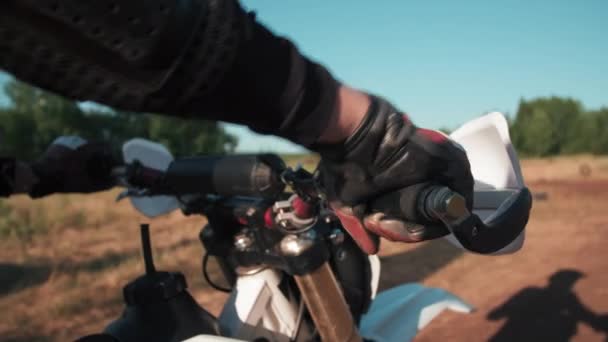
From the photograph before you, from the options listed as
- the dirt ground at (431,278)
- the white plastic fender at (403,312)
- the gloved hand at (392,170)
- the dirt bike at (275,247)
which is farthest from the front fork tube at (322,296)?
the dirt ground at (431,278)

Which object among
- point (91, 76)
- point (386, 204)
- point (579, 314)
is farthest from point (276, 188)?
point (579, 314)

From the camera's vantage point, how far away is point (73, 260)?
5895mm

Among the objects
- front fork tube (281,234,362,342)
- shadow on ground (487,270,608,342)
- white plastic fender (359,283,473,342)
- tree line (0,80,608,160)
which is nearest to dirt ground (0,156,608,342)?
shadow on ground (487,270,608,342)

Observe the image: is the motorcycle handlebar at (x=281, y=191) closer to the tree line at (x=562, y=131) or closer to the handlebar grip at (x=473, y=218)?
the handlebar grip at (x=473, y=218)

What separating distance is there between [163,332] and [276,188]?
1.73 feet

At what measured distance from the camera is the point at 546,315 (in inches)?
134

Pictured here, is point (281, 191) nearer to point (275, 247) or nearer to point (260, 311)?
point (275, 247)

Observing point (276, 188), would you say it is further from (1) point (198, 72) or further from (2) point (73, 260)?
(2) point (73, 260)

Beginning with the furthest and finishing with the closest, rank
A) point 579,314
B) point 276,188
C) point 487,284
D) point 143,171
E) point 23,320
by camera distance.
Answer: point 487,284, point 23,320, point 579,314, point 143,171, point 276,188

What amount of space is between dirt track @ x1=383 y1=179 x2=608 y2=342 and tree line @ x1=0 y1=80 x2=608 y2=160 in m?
25.0

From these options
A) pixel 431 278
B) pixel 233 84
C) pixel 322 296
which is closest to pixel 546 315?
pixel 431 278

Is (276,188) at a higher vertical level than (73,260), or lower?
higher

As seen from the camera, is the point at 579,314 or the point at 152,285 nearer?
the point at 152,285

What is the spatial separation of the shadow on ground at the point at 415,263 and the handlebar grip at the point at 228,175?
11.2 feet
